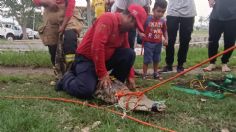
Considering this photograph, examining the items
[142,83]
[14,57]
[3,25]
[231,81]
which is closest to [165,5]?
[142,83]

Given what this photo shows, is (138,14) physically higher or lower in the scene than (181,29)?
higher

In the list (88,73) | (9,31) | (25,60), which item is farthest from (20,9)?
(88,73)

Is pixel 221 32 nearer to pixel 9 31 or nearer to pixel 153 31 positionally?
pixel 153 31

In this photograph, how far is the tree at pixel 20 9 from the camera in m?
43.9

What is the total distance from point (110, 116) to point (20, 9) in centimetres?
4360

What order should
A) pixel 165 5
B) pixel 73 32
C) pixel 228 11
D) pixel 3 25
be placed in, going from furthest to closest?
pixel 3 25 < pixel 228 11 < pixel 165 5 < pixel 73 32

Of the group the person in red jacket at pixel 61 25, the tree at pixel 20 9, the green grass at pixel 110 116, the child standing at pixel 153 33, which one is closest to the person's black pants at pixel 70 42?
the person in red jacket at pixel 61 25

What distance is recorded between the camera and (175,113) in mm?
3713

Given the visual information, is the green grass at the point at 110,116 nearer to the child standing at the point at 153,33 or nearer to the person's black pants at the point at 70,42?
the person's black pants at the point at 70,42

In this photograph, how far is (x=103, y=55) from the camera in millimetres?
4145

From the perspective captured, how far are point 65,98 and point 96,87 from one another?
36cm

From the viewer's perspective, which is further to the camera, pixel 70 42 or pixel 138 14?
pixel 70 42

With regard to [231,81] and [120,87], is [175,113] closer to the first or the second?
[120,87]

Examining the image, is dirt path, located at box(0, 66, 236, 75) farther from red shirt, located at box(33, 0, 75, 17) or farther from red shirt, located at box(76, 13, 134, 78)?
red shirt, located at box(76, 13, 134, 78)
